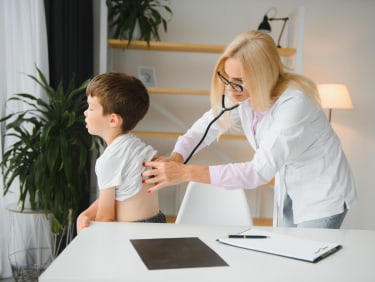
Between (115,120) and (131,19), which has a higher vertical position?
(131,19)

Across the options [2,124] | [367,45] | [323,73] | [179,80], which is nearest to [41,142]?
[2,124]

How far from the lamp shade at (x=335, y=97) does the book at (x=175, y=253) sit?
7.52 ft

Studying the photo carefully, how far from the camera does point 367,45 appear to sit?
12.1 feet

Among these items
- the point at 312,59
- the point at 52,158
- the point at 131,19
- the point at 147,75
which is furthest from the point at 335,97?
the point at 52,158

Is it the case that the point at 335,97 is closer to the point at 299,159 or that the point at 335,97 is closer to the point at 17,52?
the point at 299,159

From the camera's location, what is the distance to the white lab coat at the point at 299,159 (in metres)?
1.38

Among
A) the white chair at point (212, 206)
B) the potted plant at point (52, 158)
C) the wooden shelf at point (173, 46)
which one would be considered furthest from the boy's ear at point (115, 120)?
the wooden shelf at point (173, 46)

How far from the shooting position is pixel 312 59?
366 centimetres

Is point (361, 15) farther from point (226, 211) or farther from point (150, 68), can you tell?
point (226, 211)

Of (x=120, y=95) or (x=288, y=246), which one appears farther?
(x=120, y=95)

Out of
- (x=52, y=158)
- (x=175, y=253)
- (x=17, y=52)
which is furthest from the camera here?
(x=17, y=52)

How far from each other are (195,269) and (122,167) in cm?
53

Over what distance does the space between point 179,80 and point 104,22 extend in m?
0.86

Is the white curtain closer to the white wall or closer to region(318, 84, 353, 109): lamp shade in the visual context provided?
the white wall
